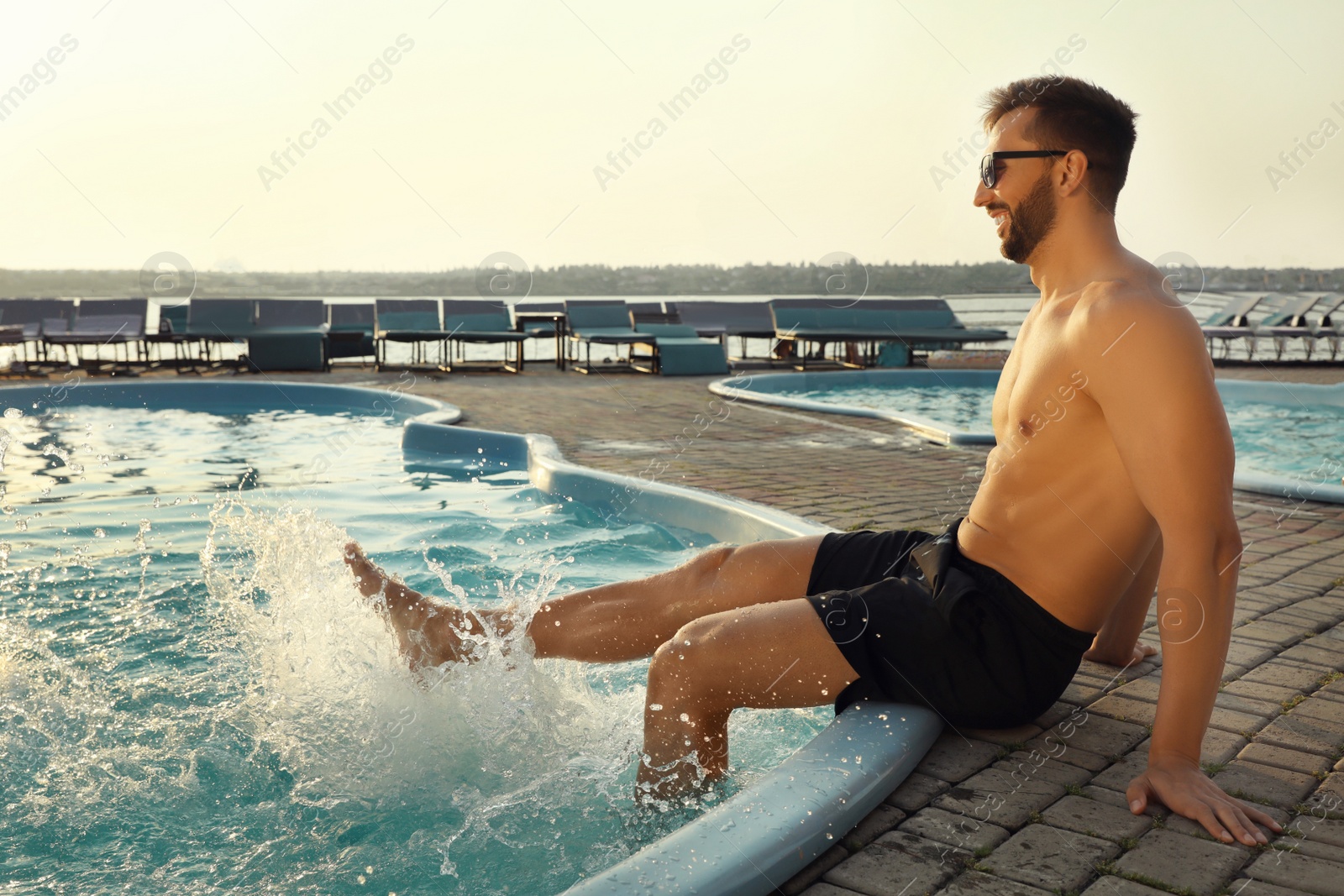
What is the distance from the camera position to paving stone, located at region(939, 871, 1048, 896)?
4.95 ft

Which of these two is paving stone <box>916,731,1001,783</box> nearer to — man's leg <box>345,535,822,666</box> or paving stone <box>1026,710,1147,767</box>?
paving stone <box>1026,710,1147,767</box>

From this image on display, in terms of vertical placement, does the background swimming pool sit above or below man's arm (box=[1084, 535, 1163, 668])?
below

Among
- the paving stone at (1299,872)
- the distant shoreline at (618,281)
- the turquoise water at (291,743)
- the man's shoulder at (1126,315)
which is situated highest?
the distant shoreline at (618,281)

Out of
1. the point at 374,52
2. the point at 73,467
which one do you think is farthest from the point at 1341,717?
the point at 73,467

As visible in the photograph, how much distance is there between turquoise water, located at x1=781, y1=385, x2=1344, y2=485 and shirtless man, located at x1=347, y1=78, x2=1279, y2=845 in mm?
6375

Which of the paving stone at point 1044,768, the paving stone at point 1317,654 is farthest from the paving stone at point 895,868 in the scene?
the paving stone at point 1317,654

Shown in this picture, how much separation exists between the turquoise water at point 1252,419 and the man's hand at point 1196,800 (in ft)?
21.6

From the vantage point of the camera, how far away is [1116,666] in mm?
2559

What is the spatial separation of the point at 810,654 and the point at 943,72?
5.82 m

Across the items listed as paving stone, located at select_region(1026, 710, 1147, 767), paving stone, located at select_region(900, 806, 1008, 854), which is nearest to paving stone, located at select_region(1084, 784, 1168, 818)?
paving stone, located at select_region(1026, 710, 1147, 767)

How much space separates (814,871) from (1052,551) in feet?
2.58

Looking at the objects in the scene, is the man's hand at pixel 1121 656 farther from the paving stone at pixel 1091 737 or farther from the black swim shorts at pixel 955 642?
the black swim shorts at pixel 955 642

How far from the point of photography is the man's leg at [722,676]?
1945 mm

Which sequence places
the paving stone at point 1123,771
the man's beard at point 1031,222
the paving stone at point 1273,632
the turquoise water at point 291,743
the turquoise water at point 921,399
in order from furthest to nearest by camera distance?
the turquoise water at point 921,399 < the paving stone at point 1273,632 < the turquoise water at point 291,743 < the man's beard at point 1031,222 < the paving stone at point 1123,771
